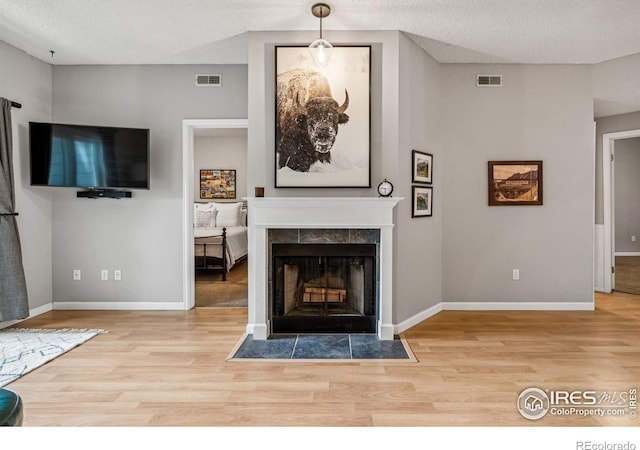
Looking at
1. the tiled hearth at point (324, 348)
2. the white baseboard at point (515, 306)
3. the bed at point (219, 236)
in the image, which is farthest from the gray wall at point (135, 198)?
the white baseboard at point (515, 306)

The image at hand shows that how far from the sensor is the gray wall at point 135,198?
457 centimetres

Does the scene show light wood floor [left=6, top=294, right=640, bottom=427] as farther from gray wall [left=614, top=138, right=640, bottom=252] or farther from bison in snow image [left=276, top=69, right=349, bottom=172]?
gray wall [left=614, top=138, right=640, bottom=252]

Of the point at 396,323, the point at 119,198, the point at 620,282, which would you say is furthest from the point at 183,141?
the point at 620,282

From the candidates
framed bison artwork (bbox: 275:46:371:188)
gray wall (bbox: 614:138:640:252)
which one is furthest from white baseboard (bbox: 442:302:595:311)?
gray wall (bbox: 614:138:640:252)

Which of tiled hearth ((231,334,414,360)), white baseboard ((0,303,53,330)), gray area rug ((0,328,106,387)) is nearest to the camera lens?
gray area rug ((0,328,106,387))

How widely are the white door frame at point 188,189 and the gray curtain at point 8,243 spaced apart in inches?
59.0

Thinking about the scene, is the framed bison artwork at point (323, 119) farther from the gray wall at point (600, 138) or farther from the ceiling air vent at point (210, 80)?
the gray wall at point (600, 138)

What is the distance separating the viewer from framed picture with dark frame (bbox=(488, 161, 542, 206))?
4602mm

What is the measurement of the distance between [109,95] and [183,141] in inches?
38.3

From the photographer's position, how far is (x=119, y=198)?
4.52m

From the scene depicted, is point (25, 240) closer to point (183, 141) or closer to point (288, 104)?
point (183, 141)

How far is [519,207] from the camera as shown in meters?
4.65

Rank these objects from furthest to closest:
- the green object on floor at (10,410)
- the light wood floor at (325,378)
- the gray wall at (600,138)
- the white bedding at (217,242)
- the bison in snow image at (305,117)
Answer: the white bedding at (217,242) < the gray wall at (600,138) < the bison in snow image at (305,117) < the light wood floor at (325,378) < the green object on floor at (10,410)

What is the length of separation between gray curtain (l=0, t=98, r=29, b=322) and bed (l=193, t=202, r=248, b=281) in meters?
2.07
